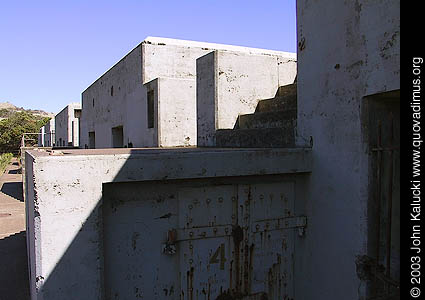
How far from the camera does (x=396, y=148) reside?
9.41 ft

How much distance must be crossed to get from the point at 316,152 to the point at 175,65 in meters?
6.72

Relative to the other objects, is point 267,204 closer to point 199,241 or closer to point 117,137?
point 199,241

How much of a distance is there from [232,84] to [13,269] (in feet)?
19.2

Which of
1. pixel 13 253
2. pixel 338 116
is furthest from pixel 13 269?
pixel 338 116

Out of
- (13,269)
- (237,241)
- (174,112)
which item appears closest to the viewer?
(237,241)

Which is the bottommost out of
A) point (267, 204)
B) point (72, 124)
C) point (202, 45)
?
point (267, 204)

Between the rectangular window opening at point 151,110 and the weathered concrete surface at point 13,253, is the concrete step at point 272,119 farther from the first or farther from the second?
the weathered concrete surface at point 13,253

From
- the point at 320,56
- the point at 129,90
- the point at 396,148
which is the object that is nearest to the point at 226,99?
the point at 320,56

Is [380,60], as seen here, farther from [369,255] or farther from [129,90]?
[129,90]

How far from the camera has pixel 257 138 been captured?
4387mm

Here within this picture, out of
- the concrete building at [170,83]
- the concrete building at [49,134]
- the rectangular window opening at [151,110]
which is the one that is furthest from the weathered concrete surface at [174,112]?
the concrete building at [49,134]

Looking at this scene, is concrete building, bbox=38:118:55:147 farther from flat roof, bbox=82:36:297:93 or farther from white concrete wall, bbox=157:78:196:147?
white concrete wall, bbox=157:78:196:147

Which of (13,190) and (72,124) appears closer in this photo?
(13,190)

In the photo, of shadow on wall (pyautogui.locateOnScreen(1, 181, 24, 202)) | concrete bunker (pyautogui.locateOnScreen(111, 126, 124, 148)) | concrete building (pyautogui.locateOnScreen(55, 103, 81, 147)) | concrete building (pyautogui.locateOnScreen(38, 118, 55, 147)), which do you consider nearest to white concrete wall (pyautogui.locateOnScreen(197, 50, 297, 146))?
concrete bunker (pyautogui.locateOnScreen(111, 126, 124, 148))
